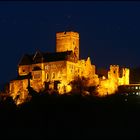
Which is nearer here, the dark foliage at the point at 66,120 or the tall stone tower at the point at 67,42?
the dark foliage at the point at 66,120

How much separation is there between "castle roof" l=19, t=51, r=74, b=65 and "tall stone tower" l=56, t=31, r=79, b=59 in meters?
5.11

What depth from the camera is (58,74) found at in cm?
9125

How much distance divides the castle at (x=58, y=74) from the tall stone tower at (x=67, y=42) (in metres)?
2.56

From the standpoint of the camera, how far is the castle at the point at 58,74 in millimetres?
90188

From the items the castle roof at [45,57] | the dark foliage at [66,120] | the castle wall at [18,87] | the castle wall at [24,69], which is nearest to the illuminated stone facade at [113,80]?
the castle roof at [45,57]

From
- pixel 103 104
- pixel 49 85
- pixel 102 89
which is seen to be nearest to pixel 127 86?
pixel 102 89

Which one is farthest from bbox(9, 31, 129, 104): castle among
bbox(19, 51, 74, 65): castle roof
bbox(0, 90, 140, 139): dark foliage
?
bbox(0, 90, 140, 139): dark foliage

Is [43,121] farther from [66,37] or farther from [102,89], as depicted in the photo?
[66,37]

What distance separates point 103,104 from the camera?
6838cm

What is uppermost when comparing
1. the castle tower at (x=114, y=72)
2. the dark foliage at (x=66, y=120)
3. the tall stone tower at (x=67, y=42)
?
the tall stone tower at (x=67, y=42)

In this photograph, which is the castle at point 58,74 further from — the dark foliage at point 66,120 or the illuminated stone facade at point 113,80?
the dark foliage at point 66,120

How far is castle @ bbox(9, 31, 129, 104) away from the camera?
90.2 metres

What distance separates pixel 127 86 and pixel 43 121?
3776 centimetres

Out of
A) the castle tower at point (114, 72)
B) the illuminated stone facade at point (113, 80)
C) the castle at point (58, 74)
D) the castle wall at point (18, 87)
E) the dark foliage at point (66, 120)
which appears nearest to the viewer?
the dark foliage at point (66, 120)
